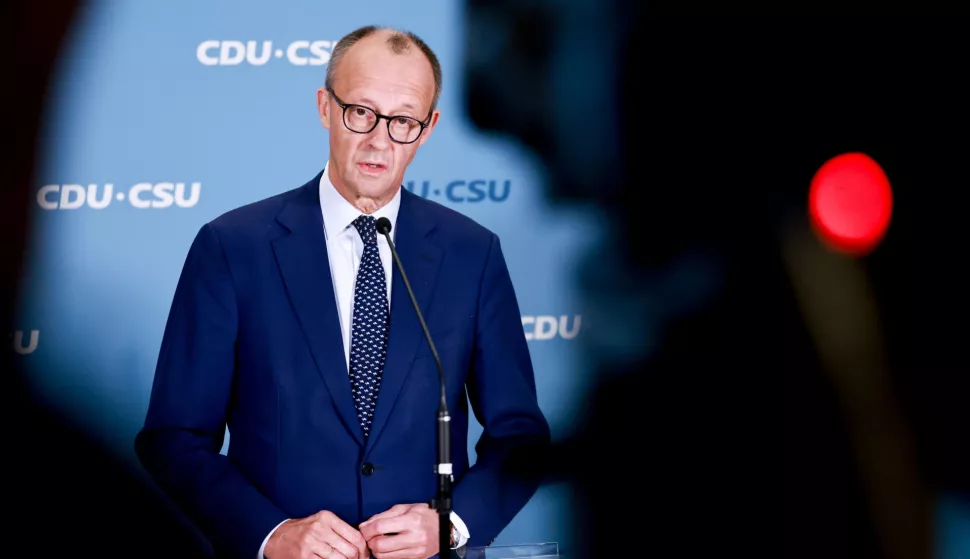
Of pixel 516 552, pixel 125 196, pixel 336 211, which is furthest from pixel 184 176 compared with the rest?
pixel 516 552

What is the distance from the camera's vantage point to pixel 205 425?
2.58 metres

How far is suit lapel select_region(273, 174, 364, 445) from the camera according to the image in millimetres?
2637

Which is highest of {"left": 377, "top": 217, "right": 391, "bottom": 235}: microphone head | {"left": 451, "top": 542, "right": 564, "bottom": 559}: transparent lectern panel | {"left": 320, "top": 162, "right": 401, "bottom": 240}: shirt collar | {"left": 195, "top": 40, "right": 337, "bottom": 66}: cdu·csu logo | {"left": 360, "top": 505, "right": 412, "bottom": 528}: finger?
{"left": 195, "top": 40, "right": 337, "bottom": 66}: cdu·csu logo

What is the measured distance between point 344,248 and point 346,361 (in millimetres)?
320

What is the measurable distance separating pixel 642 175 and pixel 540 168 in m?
0.38

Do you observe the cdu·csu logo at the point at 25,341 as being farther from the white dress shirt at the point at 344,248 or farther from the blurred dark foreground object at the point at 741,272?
the blurred dark foreground object at the point at 741,272

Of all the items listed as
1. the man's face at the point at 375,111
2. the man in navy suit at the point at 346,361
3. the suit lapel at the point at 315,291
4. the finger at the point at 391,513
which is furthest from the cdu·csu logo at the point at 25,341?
the finger at the point at 391,513

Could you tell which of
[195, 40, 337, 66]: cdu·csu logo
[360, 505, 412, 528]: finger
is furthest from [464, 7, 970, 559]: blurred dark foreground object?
[360, 505, 412, 528]: finger

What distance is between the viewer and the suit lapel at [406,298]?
2646mm

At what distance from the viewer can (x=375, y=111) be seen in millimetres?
2811

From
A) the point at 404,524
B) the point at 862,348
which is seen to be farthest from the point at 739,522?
the point at 404,524

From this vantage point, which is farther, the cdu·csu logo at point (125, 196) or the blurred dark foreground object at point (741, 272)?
the blurred dark foreground object at point (741, 272)

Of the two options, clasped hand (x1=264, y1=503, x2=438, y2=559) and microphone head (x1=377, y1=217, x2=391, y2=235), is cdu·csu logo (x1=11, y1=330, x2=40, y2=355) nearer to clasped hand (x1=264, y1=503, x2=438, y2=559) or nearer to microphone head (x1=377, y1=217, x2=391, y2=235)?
clasped hand (x1=264, y1=503, x2=438, y2=559)

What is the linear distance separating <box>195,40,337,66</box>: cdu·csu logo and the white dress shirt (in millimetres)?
850
